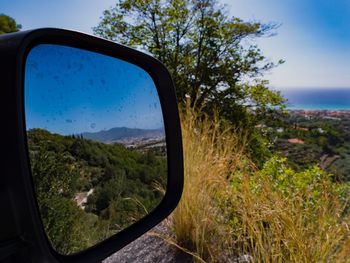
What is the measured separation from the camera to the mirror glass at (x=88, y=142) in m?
0.63

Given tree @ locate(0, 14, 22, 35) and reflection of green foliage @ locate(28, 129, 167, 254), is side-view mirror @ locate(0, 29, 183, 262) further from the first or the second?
tree @ locate(0, 14, 22, 35)

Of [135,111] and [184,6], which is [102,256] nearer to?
[135,111]

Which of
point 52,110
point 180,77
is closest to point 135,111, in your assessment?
point 52,110

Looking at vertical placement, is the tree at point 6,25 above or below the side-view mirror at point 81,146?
above

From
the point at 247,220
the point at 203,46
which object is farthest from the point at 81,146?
the point at 203,46

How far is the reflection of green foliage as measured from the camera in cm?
62

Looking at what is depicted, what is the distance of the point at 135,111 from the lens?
1.12 metres

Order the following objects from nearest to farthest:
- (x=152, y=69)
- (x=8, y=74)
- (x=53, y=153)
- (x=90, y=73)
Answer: (x=8, y=74) < (x=53, y=153) < (x=90, y=73) < (x=152, y=69)

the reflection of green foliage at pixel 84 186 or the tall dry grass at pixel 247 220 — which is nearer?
the reflection of green foliage at pixel 84 186

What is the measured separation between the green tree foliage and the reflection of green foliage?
7.44 metres

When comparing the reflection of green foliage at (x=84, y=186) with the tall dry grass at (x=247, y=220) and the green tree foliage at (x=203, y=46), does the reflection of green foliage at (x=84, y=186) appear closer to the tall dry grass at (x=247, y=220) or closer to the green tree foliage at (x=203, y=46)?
the tall dry grass at (x=247, y=220)

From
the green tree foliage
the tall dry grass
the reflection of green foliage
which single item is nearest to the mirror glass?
the reflection of green foliage

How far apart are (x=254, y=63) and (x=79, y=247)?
8782 millimetres

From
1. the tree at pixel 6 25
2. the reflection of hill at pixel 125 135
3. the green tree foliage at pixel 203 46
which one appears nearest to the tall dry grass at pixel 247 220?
the reflection of hill at pixel 125 135
